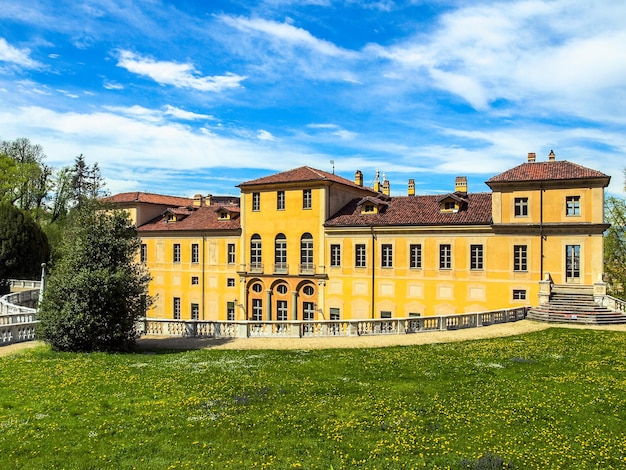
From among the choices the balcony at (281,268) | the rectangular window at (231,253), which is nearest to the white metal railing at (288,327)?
the balcony at (281,268)

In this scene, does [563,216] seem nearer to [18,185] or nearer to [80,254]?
[80,254]

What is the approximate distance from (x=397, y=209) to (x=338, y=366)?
2426 centimetres

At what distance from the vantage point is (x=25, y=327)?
67.8 ft

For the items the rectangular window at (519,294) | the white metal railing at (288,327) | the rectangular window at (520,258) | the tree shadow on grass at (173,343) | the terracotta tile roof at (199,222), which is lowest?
the tree shadow on grass at (173,343)

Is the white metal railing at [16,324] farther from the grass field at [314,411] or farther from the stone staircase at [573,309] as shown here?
the stone staircase at [573,309]

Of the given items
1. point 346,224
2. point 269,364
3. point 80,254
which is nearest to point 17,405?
point 269,364

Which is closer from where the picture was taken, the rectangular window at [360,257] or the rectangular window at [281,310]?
the rectangular window at [360,257]

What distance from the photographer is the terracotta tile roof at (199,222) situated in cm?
4416

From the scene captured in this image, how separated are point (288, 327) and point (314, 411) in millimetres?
11041

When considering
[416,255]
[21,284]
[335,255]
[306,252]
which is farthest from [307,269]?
[21,284]

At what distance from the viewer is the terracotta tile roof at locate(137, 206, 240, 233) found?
4416 centimetres

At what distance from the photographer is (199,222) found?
4578 cm

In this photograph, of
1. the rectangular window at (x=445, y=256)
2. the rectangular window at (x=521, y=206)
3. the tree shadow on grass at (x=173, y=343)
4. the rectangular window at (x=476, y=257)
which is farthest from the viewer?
the rectangular window at (x=445, y=256)

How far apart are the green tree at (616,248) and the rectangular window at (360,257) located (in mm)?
25258
